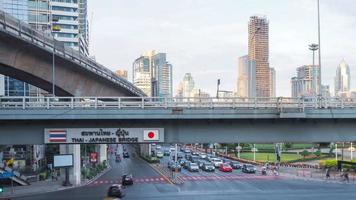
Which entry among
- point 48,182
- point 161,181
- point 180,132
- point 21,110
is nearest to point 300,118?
point 180,132

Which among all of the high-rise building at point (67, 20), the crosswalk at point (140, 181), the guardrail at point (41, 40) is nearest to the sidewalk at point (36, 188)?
the crosswalk at point (140, 181)

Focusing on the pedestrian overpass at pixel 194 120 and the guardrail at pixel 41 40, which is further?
the guardrail at pixel 41 40

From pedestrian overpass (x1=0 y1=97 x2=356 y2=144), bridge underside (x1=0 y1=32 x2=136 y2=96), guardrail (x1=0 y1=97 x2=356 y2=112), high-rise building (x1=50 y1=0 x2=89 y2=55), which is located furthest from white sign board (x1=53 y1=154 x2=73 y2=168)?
high-rise building (x1=50 y1=0 x2=89 y2=55)

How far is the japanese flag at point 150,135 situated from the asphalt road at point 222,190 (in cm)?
1761

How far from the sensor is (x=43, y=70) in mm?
51844

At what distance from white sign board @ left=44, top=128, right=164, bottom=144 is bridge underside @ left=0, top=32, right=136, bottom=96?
18883 mm

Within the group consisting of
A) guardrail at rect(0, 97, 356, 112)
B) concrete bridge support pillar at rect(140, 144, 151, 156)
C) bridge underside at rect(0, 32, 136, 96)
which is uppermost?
bridge underside at rect(0, 32, 136, 96)

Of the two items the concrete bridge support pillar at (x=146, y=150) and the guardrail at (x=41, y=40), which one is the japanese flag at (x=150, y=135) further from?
the concrete bridge support pillar at (x=146, y=150)

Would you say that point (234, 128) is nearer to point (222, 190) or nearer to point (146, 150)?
point (222, 190)

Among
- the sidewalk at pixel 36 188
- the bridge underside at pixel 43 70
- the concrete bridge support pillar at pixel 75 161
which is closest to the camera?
the bridge underside at pixel 43 70

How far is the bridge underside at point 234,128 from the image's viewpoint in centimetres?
3186

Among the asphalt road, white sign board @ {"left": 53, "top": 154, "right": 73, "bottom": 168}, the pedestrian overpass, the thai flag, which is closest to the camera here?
the pedestrian overpass

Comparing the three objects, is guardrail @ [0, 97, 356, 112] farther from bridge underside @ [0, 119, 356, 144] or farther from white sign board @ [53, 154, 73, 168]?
white sign board @ [53, 154, 73, 168]

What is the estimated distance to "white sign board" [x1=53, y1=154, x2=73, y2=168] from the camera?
2402 inches
